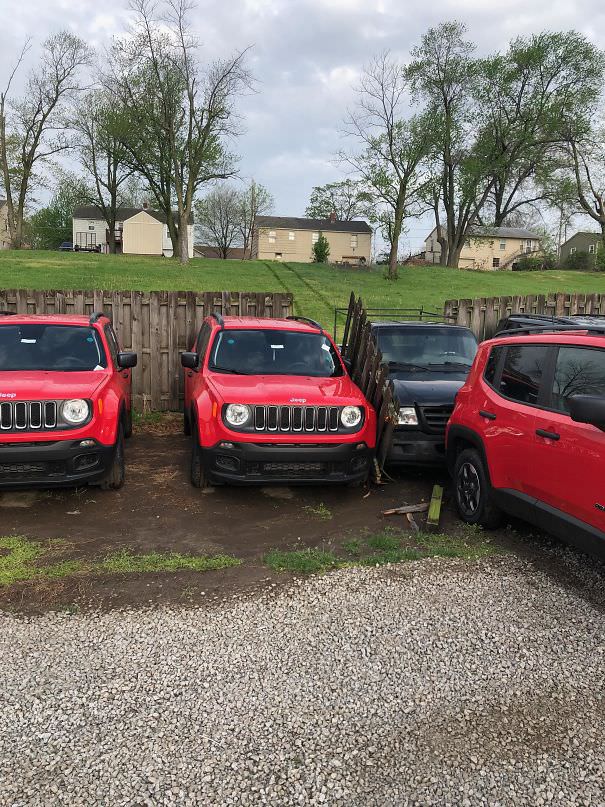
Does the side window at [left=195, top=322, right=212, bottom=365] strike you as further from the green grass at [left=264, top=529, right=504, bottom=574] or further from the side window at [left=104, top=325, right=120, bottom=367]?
the green grass at [left=264, top=529, right=504, bottom=574]

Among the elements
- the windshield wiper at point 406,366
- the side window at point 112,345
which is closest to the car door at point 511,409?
the windshield wiper at point 406,366

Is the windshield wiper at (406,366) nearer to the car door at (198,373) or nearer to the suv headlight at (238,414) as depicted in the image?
the car door at (198,373)

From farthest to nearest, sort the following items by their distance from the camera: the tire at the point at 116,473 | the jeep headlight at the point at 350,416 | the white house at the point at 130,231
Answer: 1. the white house at the point at 130,231
2. the tire at the point at 116,473
3. the jeep headlight at the point at 350,416

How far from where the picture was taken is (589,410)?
351 centimetres

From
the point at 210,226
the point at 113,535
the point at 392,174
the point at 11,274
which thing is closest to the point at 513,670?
the point at 113,535

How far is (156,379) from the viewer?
9711 millimetres

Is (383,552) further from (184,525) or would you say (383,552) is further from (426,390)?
(426,390)

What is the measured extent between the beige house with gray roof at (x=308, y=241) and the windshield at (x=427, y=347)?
6124cm

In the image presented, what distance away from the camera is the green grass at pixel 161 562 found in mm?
4348

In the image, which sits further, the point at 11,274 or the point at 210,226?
the point at 210,226

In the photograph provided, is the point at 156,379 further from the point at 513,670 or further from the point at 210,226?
the point at 210,226

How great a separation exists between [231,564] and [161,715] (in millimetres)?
1689

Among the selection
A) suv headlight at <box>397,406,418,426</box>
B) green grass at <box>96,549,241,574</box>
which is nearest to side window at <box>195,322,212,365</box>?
suv headlight at <box>397,406,418,426</box>

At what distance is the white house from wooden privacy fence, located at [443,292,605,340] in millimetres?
52385
